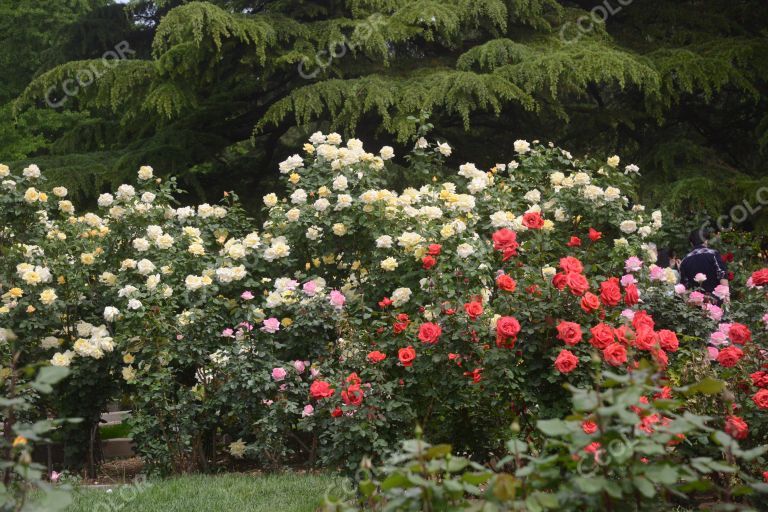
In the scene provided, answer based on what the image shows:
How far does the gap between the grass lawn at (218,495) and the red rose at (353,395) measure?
41cm

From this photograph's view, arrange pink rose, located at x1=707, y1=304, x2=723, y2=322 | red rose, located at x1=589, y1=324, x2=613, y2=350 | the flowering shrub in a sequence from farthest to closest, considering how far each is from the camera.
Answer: pink rose, located at x1=707, y1=304, x2=723, y2=322, the flowering shrub, red rose, located at x1=589, y1=324, x2=613, y2=350

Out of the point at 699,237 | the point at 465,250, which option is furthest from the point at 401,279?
the point at 699,237

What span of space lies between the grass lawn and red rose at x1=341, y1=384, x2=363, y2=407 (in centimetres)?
41

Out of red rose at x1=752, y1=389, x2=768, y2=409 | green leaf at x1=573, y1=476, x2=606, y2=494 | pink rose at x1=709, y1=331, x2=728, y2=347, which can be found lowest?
red rose at x1=752, y1=389, x2=768, y2=409

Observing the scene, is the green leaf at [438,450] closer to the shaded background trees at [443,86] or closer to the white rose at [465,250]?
the white rose at [465,250]

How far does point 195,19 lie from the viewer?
8039mm

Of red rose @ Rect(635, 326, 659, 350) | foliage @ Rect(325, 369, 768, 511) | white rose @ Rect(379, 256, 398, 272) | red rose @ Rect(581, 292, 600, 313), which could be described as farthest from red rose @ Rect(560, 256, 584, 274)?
foliage @ Rect(325, 369, 768, 511)

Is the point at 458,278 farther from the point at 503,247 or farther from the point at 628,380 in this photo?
the point at 628,380

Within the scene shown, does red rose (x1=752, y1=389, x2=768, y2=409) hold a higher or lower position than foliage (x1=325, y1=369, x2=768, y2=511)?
lower

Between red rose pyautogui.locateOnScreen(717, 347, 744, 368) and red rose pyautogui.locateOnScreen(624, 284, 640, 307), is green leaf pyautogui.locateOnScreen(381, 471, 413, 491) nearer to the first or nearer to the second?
red rose pyautogui.locateOnScreen(624, 284, 640, 307)

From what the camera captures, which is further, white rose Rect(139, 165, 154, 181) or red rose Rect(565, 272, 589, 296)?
white rose Rect(139, 165, 154, 181)

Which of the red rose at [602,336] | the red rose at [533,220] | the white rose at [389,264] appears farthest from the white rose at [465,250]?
the red rose at [602,336]

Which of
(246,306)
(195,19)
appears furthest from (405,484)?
(195,19)

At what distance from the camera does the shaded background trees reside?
8.28 m
